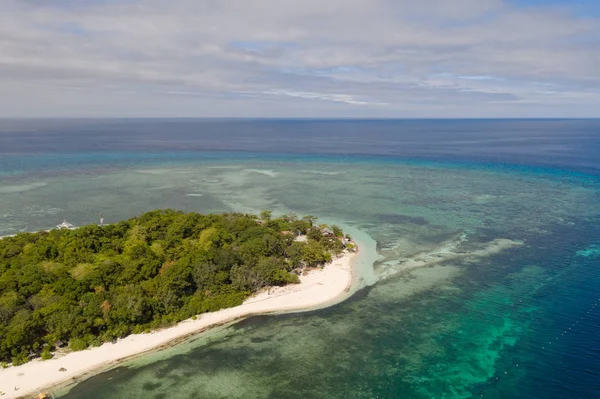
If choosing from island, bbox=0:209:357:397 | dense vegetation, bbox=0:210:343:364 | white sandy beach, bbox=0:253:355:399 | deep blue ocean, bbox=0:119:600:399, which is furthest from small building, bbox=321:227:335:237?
deep blue ocean, bbox=0:119:600:399

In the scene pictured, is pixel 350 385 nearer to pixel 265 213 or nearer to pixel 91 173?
pixel 265 213

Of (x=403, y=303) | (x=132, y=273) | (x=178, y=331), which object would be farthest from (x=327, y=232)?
(x=178, y=331)

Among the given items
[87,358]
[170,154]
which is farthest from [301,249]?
[170,154]

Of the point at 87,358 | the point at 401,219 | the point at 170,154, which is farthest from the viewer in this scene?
the point at 170,154

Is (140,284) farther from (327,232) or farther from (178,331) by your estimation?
(327,232)

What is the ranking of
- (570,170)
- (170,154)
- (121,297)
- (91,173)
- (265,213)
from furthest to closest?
(170,154) < (570,170) < (91,173) < (265,213) < (121,297)

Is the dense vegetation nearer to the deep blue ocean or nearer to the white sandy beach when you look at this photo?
the white sandy beach

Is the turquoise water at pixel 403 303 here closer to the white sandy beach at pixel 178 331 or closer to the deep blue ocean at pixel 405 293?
the deep blue ocean at pixel 405 293
